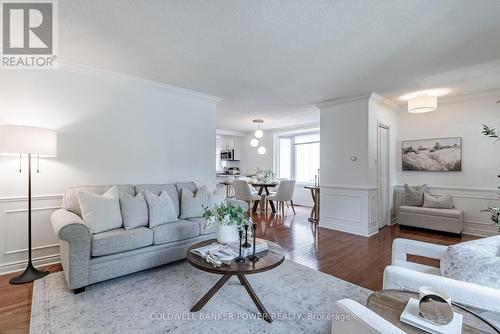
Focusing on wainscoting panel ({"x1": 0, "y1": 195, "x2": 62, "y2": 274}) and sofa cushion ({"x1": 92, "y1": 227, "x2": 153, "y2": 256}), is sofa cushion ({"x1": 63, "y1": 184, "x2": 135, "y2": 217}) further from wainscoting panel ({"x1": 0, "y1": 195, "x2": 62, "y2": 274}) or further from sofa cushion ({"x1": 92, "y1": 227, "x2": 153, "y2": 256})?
sofa cushion ({"x1": 92, "y1": 227, "x2": 153, "y2": 256})

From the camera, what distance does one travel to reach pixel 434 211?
4.30 metres

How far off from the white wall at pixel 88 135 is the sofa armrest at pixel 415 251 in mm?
3234

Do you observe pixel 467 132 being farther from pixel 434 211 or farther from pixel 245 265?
pixel 245 265

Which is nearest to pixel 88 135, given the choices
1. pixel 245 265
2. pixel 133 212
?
pixel 133 212

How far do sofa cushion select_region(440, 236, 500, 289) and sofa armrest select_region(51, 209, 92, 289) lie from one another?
9.32 feet

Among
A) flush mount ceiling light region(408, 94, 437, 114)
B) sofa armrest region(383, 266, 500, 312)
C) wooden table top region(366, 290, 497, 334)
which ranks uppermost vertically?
flush mount ceiling light region(408, 94, 437, 114)

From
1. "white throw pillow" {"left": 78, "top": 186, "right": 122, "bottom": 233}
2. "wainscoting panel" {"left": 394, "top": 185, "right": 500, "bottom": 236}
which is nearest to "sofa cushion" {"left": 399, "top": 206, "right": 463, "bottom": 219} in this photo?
"wainscoting panel" {"left": 394, "top": 185, "right": 500, "bottom": 236}

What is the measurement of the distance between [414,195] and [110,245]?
5222mm

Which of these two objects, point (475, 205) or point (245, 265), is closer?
point (245, 265)

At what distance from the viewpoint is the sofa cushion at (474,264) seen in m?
1.24

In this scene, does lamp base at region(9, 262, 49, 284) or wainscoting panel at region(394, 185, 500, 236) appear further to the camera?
wainscoting panel at region(394, 185, 500, 236)

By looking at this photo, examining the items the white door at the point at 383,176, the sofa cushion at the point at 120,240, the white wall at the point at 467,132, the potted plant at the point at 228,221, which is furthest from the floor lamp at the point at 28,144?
the white wall at the point at 467,132

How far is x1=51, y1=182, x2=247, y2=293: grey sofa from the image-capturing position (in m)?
2.20

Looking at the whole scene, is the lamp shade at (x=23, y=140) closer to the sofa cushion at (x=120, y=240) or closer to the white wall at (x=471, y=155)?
the sofa cushion at (x=120, y=240)
